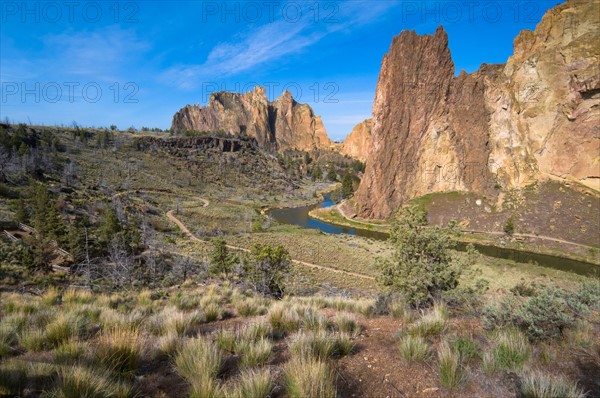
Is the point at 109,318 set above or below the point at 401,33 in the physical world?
below

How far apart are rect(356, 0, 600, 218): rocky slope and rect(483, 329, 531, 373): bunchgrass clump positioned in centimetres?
5745

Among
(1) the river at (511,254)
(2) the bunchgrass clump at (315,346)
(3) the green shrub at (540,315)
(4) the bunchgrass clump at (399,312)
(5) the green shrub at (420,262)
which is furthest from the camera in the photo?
(1) the river at (511,254)

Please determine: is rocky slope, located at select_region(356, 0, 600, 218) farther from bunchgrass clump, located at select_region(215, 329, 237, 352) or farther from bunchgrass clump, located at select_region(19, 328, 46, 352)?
bunchgrass clump, located at select_region(19, 328, 46, 352)

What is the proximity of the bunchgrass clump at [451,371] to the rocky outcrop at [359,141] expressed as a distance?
524ft

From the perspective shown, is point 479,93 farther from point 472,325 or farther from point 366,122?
point 366,122

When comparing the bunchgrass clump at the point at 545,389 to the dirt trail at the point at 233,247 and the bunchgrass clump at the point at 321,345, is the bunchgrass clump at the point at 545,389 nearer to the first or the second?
the bunchgrass clump at the point at 321,345

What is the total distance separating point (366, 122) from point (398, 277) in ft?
542

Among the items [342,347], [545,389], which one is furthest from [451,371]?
[342,347]

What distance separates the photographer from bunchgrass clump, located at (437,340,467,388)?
3593 mm

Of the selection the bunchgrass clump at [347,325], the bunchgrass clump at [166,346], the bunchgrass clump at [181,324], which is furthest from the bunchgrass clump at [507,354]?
the bunchgrass clump at [181,324]

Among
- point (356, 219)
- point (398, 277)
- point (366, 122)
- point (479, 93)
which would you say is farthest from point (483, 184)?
point (366, 122)

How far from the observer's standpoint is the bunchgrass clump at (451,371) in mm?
3593

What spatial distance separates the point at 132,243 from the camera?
23.6 metres

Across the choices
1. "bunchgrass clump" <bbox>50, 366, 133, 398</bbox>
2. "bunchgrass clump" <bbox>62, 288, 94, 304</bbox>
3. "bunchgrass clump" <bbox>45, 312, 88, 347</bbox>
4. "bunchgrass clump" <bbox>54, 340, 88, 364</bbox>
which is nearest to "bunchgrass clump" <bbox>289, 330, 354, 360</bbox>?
"bunchgrass clump" <bbox>50, 366, 133, 398</bbox>
